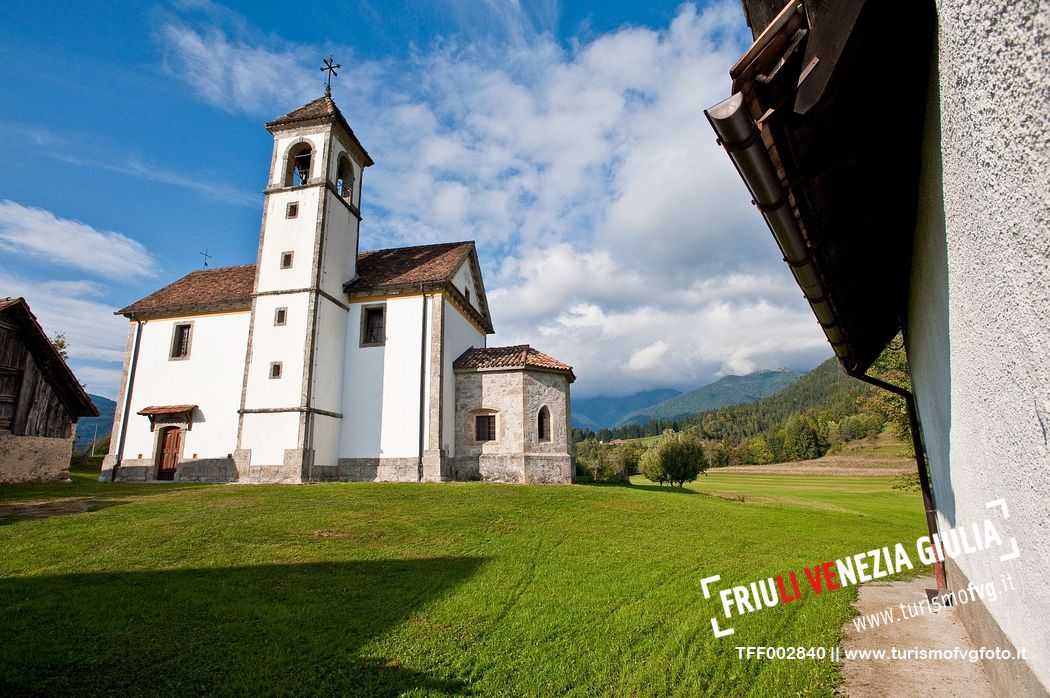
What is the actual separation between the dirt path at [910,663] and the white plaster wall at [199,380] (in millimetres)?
22420

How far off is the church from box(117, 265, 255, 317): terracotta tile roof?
160 mm

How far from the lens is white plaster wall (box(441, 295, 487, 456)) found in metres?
→ 21.9

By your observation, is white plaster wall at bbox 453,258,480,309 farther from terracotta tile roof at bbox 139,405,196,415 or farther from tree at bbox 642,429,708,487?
tree at bbox 642,429,708,487

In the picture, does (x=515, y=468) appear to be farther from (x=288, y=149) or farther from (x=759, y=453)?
(x=759, y=453)

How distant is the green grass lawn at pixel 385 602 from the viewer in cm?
482

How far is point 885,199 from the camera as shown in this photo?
4.19 meters

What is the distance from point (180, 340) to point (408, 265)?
10867 mm

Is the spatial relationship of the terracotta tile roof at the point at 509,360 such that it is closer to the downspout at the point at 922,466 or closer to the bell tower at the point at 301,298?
the bell tower at the point at 301,298

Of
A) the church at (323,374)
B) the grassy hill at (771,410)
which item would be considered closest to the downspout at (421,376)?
the church at (323,374)

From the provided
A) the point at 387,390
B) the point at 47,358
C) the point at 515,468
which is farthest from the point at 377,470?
the point at 47,358

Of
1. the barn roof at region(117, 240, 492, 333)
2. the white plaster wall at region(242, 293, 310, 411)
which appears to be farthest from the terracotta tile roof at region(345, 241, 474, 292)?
the white plaster wall at region(242, 293, 310, 411)

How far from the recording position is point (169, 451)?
2273cm

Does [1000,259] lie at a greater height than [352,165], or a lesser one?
lesser

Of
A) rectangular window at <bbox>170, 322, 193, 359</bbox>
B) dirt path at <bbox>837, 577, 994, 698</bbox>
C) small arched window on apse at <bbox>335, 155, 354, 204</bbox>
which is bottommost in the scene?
dirt path at <bbox>837, 577, 994, 698</bbox>
